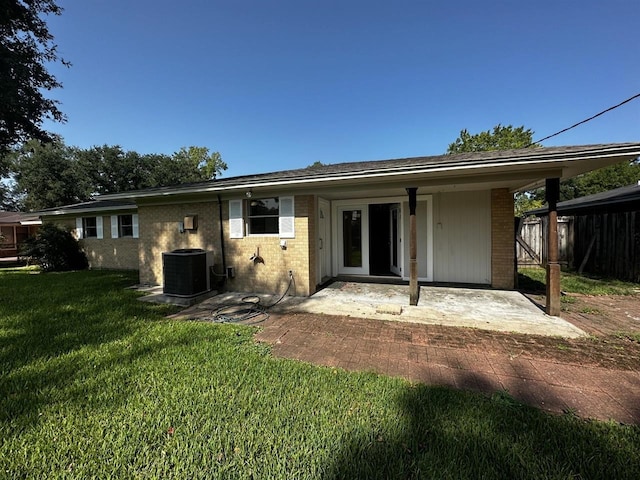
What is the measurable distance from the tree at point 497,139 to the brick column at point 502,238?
1797 cm

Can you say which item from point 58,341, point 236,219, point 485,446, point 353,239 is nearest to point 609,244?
point 353,239

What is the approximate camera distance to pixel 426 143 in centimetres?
1700

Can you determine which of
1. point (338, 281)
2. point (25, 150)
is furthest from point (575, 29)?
point (25, 150)

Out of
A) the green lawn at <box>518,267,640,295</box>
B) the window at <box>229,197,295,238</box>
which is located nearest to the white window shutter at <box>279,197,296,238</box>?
the window at <box>229,197,295,238</box>

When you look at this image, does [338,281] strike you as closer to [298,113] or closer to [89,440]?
[89,440]

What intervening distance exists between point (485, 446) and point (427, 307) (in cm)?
349

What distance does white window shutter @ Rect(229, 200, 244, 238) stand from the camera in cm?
671

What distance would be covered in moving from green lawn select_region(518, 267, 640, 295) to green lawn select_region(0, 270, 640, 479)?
5953 millimetres

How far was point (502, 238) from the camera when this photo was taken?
21.3ft

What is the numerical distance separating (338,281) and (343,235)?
60.9 inches

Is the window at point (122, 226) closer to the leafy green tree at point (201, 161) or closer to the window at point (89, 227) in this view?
the window at point (89, 227)

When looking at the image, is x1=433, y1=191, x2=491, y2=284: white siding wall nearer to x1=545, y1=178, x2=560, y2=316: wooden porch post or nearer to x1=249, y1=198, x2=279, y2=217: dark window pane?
x1=545, y1=178, x2=560, y2=316: wooden porch post

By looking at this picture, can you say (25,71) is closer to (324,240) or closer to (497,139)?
(324,240)

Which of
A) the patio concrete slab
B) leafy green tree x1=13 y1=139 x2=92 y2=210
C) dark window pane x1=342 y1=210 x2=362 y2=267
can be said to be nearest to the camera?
the patio concrete slab
